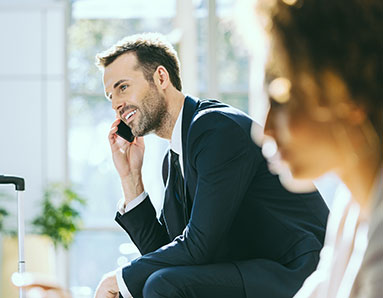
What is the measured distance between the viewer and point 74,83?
6457mm

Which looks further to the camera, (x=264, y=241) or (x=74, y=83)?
(x=74, y=83)

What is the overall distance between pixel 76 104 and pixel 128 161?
361 cm

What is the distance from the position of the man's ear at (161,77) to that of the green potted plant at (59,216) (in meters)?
3.29

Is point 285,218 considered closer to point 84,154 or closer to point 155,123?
point 155,123

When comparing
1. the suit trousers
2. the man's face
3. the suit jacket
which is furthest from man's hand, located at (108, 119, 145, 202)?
the suit trousers

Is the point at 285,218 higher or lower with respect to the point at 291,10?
lower

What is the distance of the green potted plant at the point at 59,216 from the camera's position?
5.91 metres

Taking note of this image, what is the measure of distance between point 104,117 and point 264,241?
424cm

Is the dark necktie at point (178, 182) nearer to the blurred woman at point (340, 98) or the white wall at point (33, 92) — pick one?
the blurred woman at point (340, 98)

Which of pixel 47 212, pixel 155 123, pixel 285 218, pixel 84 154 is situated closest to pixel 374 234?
pixel 285 218

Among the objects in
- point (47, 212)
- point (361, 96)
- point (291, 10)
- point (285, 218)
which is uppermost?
point (291, 10)

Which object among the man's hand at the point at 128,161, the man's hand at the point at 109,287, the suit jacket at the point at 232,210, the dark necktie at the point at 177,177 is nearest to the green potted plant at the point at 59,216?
the man's hand at the point at 128,161

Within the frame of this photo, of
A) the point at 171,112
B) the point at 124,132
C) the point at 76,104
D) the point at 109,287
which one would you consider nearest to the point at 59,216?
the point at 76,104

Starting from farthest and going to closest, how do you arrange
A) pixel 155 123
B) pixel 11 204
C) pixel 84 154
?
pixel 84 154 → pixel 11 204 → pixel 155 123
